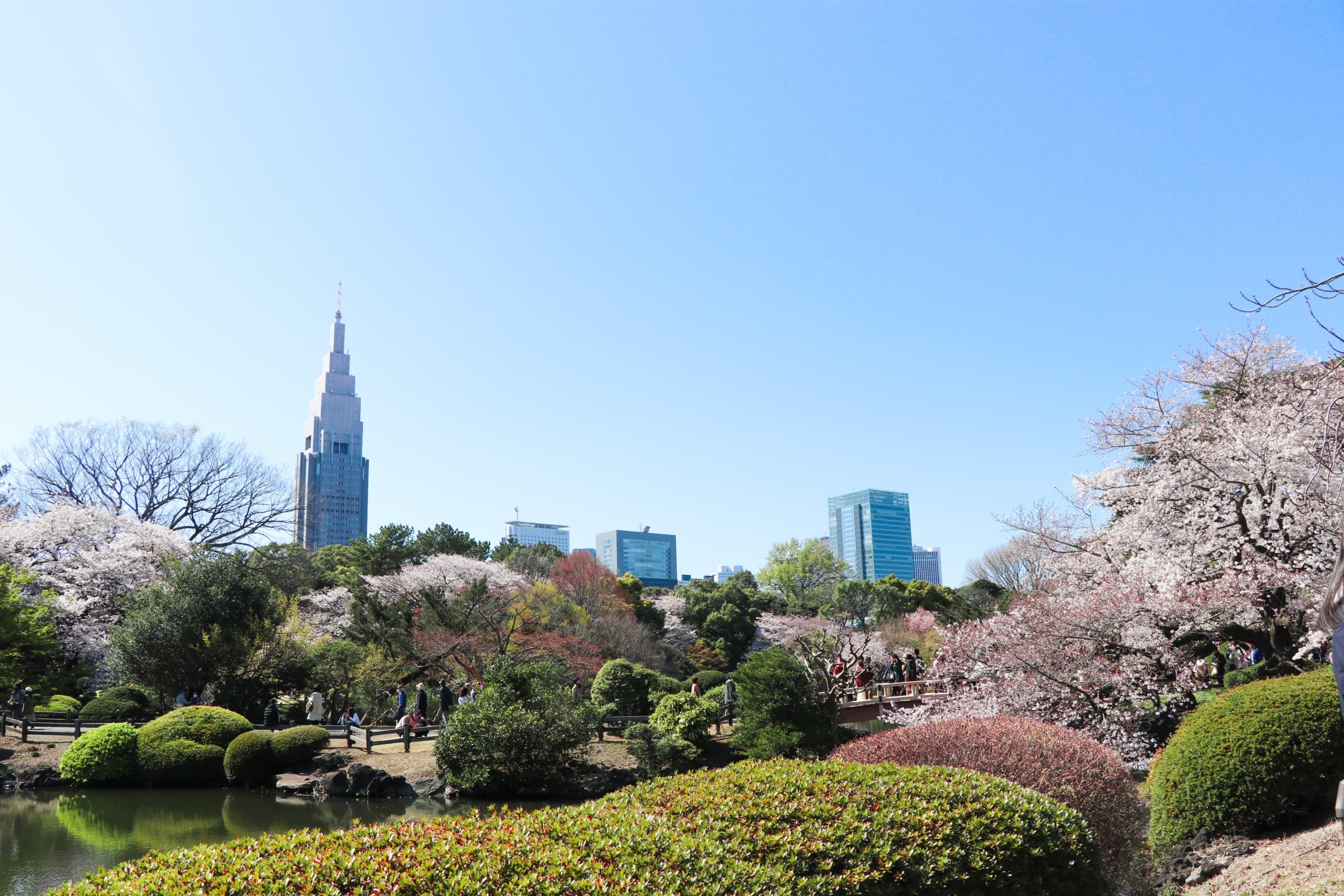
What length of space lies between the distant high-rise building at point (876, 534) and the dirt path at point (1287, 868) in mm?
177313

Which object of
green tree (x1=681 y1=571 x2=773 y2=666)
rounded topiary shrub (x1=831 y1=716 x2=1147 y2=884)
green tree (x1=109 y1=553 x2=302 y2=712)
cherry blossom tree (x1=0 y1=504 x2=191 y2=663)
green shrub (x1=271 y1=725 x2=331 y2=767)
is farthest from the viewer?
green tree (x1=681 y1=571 x2=773 y2=666)

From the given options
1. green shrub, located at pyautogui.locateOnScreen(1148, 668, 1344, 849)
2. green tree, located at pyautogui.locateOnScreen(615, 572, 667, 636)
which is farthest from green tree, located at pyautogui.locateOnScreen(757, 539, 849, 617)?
green shrub, located at pyautogui.locateOnScreen(1148, 668, 1344, 849)

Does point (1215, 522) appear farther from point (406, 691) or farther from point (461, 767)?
point (406, 691)

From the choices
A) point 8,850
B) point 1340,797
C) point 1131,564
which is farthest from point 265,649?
point 1340,797

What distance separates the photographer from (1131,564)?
13.7m

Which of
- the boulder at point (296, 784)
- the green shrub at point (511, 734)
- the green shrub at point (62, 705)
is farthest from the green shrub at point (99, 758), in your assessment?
the green shrub at point (511, 734)

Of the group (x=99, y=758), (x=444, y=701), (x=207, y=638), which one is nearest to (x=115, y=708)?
(x=207, y=638)

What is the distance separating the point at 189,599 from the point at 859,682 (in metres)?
18.2

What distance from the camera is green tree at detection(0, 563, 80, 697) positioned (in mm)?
21297

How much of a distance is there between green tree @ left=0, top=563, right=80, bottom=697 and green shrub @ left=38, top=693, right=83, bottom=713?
1028 millimetres

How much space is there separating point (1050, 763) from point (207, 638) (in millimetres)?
22377

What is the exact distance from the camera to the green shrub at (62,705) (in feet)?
78.6

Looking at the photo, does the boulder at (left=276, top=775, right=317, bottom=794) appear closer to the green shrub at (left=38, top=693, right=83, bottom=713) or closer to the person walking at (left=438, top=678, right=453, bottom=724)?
the person walking at (left=438, top=678, right=453, bottom=724)

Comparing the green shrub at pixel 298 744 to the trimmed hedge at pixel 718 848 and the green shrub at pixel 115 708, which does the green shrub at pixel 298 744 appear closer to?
the green shrub at pixel 115 708
